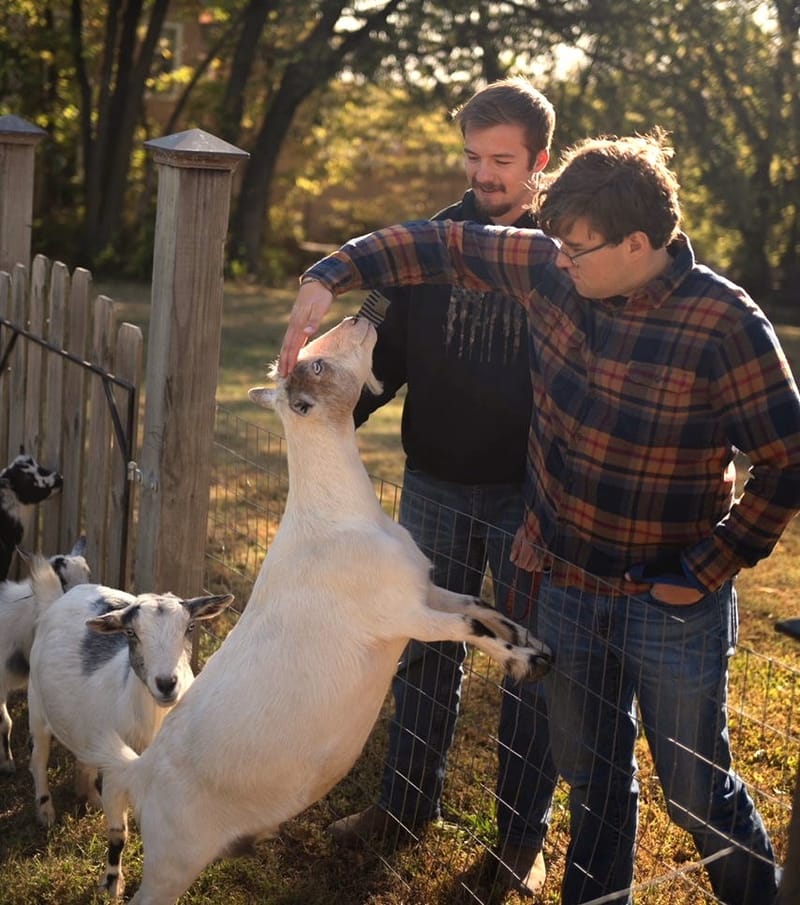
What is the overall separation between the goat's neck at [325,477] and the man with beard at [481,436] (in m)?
0.47

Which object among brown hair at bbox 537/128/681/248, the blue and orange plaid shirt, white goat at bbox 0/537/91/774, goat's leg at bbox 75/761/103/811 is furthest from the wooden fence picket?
brown hair at bbox 537/128/681/248

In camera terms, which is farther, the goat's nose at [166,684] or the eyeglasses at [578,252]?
the goat's nose at [166,684]

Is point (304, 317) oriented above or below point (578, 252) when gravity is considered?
below

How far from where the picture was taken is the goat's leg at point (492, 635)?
3365 millimetres

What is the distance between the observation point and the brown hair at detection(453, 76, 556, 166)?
381 centimetres

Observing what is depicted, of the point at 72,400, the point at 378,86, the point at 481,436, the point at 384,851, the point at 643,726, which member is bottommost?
the point at 384,851

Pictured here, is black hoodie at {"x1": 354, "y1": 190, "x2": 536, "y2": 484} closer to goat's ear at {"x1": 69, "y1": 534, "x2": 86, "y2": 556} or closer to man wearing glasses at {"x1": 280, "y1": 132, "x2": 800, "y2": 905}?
man wearing glasses at {"x1": 280, "y1": 132, "x2": 800, "y2": 905}

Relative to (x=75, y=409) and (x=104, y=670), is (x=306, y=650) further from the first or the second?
(x=75, y=409)

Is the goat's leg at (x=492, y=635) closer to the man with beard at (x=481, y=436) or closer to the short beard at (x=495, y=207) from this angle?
the man with beard at (x=481, y=436)

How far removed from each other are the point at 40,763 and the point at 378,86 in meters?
18.4

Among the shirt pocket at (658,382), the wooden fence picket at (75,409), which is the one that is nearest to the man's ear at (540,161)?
the shirt pocket at (658,382)

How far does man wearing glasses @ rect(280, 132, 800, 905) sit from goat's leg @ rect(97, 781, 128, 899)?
143cm

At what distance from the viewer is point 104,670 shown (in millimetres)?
4324

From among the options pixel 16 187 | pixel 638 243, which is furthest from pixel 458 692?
pixel 16 187
